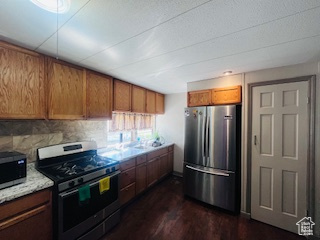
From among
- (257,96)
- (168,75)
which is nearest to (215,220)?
(257,96)

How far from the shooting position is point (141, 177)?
2.75 meters

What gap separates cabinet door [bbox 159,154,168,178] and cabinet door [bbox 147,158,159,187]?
0.13 m

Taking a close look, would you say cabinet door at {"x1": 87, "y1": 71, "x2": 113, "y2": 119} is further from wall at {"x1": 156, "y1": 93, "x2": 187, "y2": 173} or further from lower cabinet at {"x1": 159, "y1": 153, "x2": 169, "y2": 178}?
wall at {"x1": 156, "y1": 93, "x2": 187, "y2": 173}

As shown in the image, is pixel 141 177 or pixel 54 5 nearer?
pixel 54 5

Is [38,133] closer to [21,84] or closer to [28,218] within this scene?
[21,84]

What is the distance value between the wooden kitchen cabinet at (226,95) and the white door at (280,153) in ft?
0.77

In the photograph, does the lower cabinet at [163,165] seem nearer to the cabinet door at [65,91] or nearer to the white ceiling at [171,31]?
the cabinet door at [65,91]

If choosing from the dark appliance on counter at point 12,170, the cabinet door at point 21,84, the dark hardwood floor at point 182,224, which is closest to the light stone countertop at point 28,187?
the dark appliance on counter at point 12,170

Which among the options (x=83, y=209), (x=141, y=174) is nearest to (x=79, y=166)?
(x=83, y=209)

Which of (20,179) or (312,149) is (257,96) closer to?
(312,149)

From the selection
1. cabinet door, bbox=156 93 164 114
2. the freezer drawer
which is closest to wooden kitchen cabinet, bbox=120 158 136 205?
the freezer drawer

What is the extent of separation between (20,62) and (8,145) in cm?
98

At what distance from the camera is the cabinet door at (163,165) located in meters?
3.38

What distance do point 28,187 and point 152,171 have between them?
6.93 feet
